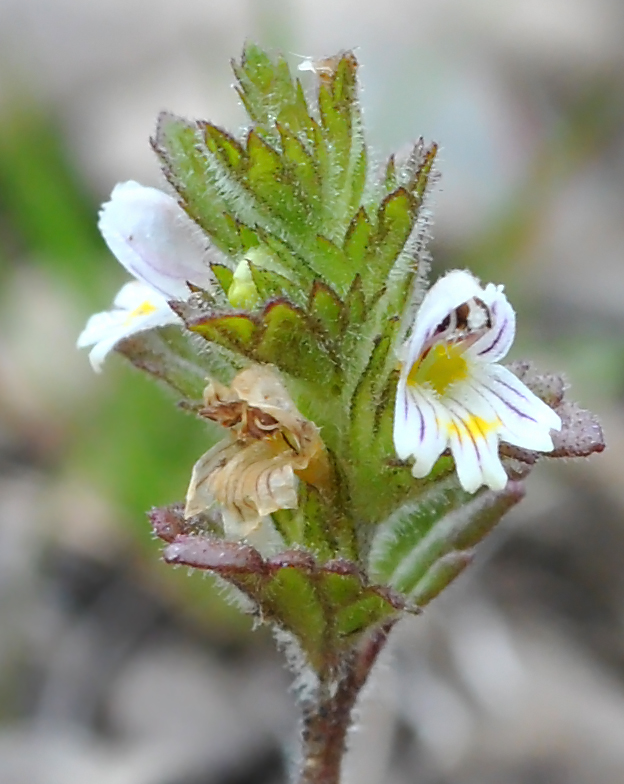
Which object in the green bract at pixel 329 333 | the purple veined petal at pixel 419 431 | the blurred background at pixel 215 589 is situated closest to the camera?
the purple veined petal at pixel 419 431

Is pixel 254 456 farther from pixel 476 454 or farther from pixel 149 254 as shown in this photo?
pixel 149 254

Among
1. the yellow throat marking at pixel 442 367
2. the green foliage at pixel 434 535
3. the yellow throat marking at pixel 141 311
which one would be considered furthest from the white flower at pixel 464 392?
the yellow throat marking at pixel 141 311

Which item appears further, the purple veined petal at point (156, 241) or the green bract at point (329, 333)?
the purple veined petal at point (156, 241)

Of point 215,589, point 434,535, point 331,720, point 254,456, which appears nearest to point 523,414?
point 434,535

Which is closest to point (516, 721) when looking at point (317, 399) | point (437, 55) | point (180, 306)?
point (317, 399)

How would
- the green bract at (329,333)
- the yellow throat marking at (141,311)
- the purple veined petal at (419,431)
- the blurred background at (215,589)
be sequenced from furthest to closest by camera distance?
the blurred background at (215,589) → the yellow throat marking at (141,311) → the green bract at (329,333) → the purple veined petal at (419,431)

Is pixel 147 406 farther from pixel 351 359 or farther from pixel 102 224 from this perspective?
pixel 351 359

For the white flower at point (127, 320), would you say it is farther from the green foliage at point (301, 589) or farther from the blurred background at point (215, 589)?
the blurred background at point (215, 589)

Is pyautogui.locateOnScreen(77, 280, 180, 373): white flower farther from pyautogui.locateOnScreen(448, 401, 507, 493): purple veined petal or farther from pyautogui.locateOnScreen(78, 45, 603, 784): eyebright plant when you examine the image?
pyautogui.locateOnScreen(448, 401, 507, 493): purple veined petal
